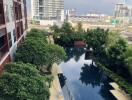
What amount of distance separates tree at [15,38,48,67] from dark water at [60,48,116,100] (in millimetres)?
3355

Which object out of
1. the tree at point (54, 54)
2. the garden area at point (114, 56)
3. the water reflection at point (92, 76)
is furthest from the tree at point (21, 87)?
the water reflection at point (92, 76)

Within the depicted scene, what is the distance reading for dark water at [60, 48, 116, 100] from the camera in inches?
810

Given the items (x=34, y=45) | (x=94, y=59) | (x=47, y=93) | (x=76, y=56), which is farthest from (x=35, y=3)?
(x=47, y=93)

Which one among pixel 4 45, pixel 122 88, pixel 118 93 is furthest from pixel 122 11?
pixel 4 45

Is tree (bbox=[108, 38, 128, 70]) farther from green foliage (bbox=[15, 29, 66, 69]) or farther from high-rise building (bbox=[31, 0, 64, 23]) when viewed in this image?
high-rise building (bbox=[31, 0, 64, 23])

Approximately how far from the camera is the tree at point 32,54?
824 inches

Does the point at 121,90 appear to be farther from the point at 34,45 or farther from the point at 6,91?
the point at 6,91

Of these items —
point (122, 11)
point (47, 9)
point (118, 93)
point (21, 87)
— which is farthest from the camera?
point (122, 11)

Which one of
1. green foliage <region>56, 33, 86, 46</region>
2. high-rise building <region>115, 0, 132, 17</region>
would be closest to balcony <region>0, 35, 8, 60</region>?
green foliage <region>56, 33, 86, 46</region>

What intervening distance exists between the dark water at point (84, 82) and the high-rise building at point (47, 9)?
72219mm

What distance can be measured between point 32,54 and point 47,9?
3286 inches

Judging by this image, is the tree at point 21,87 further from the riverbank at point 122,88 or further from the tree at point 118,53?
the tree at point 118,53

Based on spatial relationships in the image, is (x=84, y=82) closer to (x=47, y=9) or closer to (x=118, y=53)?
(x=118, y=53)

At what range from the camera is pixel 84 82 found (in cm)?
2445
